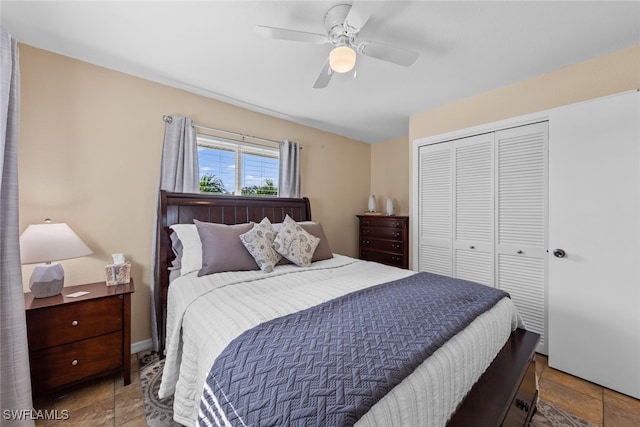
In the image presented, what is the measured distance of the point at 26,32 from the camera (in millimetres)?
1766

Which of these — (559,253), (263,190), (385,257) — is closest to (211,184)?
(263,190)

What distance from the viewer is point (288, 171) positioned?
10.8ft

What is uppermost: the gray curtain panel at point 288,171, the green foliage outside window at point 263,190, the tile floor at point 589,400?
the gray curtain panel at point 288,171

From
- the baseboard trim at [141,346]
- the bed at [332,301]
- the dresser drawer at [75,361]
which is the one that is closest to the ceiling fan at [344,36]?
the bed at [332,301]

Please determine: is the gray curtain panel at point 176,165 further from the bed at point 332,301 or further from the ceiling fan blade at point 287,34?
the ceiling fan blade at point 287,34

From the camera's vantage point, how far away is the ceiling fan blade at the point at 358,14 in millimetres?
1295

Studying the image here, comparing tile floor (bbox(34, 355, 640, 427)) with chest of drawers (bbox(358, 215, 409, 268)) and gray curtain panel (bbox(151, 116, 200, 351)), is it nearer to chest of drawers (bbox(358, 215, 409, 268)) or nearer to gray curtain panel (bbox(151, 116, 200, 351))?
gray curtain panel (bbox(151, 116, 200, 351))

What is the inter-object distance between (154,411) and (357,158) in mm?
3939

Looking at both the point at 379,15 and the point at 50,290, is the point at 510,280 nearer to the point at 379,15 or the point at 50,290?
the point at 379,15

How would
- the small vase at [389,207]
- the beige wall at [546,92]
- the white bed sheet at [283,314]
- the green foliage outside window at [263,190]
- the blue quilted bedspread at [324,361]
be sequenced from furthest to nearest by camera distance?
the small vase at [389,207]
the green foliage outside window at [263,190]
the beige wall at [546,92]
the white bed sheet at [283,314]
the blue quilted bedspread at [324,361]

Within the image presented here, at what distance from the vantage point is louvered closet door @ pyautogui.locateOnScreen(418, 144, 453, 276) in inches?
117

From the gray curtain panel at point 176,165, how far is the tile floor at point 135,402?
514mm

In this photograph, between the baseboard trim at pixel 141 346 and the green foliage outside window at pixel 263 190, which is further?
the green foliage outside window at pixel 263 190

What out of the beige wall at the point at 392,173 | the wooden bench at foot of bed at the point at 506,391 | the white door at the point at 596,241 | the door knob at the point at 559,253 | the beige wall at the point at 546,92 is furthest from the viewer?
the beige wall at the point at 392,173
